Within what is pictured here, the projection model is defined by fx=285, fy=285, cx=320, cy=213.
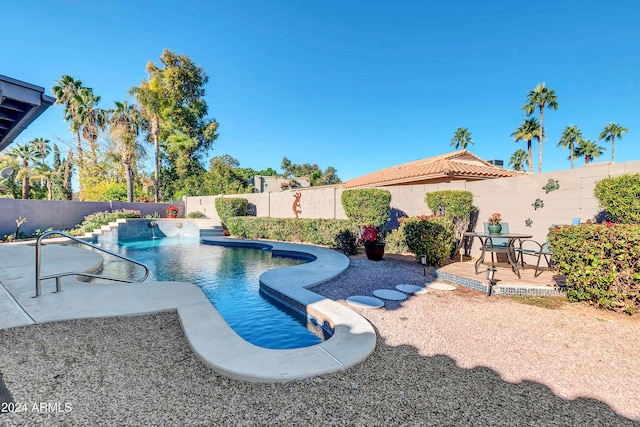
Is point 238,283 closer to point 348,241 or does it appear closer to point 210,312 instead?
point 210,312

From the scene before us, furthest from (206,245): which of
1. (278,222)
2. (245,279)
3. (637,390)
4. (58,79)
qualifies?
(58,79)

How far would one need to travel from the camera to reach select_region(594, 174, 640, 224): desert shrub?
17.0 ft

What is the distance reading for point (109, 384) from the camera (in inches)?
95.3

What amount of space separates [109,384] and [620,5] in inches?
665

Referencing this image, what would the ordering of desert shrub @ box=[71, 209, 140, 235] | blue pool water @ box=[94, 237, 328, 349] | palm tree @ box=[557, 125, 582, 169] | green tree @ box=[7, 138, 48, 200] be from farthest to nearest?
1. palm tree @ box=[557, 125, 582, 169]
2. green tree @ box=[7, 138, 48, 200]
3. desert shrub @ box=[71, 209, 140, 235]
4. blue pool water @ box=[94, 237, 328, 349]

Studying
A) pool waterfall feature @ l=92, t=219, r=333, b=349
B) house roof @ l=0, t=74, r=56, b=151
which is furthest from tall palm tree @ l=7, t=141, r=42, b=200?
house roof @ l=0, t=74, r=56, b=151

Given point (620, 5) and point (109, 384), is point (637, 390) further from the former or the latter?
point (620, 5)

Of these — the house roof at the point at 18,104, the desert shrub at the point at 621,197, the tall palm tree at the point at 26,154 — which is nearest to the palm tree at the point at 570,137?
the desert shrub at the point at 621,197

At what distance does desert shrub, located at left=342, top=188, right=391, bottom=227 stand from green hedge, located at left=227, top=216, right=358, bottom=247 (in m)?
0.60

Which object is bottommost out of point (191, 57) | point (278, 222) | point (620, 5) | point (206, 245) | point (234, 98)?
point (206, 245)

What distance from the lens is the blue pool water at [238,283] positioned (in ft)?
13.3

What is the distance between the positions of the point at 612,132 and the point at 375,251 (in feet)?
169

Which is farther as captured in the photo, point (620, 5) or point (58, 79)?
point (58, 79)

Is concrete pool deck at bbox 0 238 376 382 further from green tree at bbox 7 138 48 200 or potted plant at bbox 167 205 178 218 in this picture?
green tree at bbox 7 138 48 200
